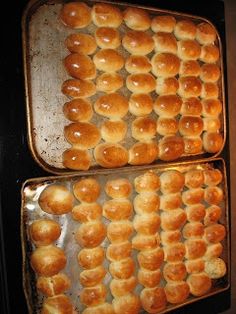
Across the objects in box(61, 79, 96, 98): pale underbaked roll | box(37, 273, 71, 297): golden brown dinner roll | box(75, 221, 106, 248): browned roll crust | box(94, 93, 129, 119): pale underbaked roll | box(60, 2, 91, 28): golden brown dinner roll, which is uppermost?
box(60, 2, 91, 28): golden brown dinner roll

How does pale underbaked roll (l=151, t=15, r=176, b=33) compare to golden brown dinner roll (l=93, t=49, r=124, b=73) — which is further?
pale underbaked roll (l=151, t=15, r=176, b=33)

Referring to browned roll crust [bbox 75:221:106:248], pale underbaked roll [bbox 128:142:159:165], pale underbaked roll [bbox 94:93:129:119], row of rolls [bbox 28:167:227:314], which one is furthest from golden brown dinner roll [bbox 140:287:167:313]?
pale underbaked roll [bbox 94:93:129:119]

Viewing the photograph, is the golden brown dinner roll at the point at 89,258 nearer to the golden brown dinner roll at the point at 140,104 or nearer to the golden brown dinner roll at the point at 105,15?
the golden brown dinner roll at the point at 140,104

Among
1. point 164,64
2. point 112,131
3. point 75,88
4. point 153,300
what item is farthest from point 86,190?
point 164,64

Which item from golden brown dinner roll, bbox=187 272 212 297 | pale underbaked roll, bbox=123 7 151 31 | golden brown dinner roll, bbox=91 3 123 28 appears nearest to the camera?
golden brown dinner roll, bbox=91 3 123 28

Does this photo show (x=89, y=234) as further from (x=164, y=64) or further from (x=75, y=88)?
(x=164, y=64)

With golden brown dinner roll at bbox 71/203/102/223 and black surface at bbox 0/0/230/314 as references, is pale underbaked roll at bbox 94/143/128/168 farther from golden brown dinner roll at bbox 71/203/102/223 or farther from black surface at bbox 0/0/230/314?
black surface at bbox 0/0/230/314

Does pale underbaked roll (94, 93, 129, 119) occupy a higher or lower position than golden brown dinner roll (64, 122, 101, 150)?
higher

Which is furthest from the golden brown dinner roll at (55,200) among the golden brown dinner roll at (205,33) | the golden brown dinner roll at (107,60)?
the golden brown dinner roll at (205,33)
